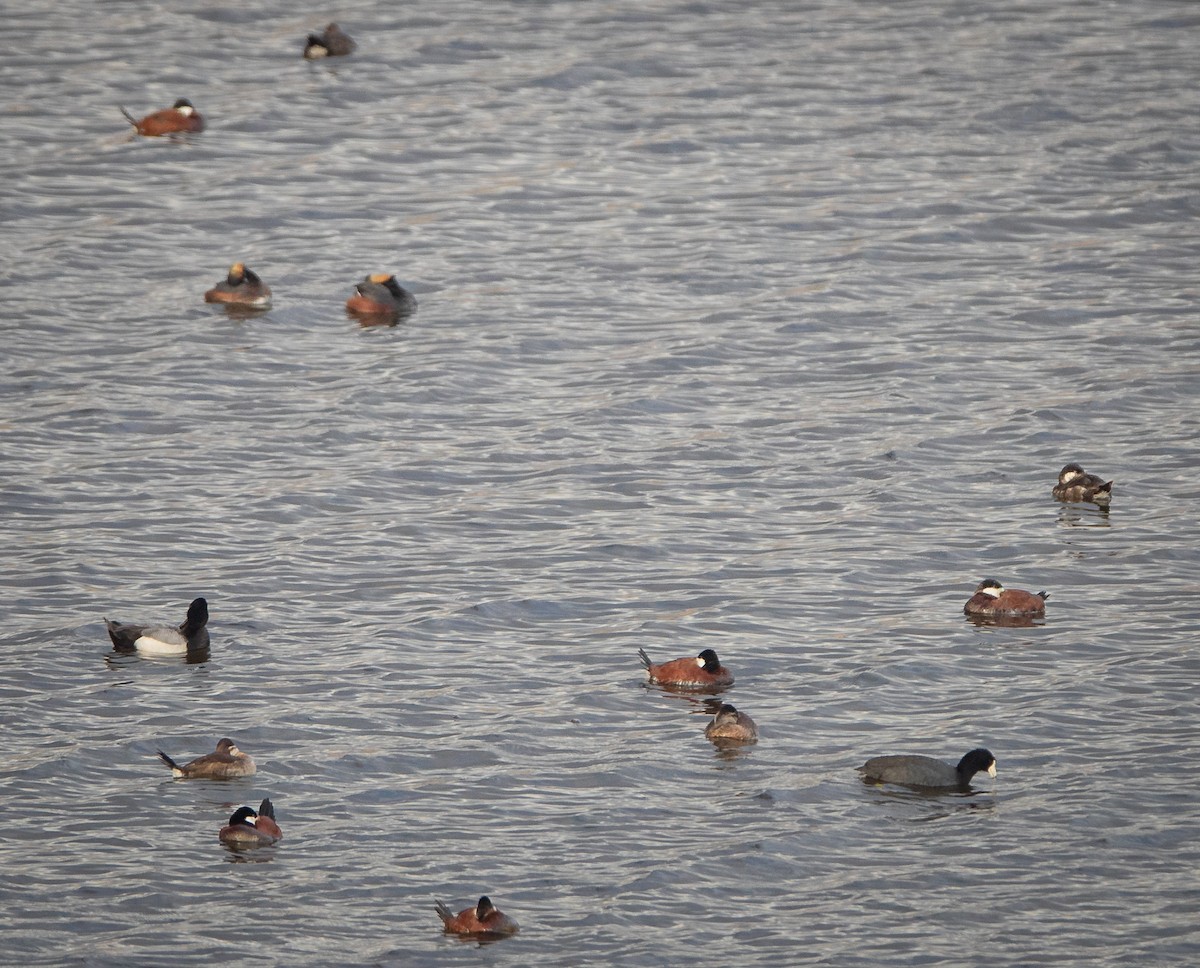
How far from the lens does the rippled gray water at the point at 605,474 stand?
44.2ft

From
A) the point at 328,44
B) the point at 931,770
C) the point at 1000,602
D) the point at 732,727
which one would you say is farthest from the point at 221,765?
the point at 328,44

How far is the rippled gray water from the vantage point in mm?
13461

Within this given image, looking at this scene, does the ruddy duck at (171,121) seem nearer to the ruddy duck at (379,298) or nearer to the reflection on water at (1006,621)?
the ruddy duck at (379,298)

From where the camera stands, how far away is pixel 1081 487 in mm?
19703

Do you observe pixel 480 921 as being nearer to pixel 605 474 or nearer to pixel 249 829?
pixel 249 829

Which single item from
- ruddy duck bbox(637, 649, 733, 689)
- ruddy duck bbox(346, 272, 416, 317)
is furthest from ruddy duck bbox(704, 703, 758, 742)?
ruddy duck bbox(346, 272, 416, 317)

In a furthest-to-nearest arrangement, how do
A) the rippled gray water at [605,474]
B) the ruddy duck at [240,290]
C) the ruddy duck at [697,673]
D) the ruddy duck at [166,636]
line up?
the ruddy duck at [240,290] → the ruddy duck at [166,636] → the ruddy duck at [697,673] → the rippled gray water at [605,474]

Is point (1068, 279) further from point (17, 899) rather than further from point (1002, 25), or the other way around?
point (17, 899)

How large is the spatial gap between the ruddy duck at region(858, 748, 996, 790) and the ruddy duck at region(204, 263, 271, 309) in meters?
14.0

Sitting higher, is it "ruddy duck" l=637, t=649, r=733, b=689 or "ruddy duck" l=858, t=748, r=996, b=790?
"ruddy duck" l=637, t=649, r=733, b=689

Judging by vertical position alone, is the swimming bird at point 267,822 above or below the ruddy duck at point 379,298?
below

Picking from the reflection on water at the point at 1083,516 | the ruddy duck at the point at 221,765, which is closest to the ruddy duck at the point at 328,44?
the reflection on water at the point at 1083,516

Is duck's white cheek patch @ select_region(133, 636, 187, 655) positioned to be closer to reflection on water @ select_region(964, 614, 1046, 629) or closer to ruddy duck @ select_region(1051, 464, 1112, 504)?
reflection on water @ select_region(964, 614, 1046, 629)

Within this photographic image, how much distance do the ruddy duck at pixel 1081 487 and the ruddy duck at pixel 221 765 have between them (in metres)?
9.61
